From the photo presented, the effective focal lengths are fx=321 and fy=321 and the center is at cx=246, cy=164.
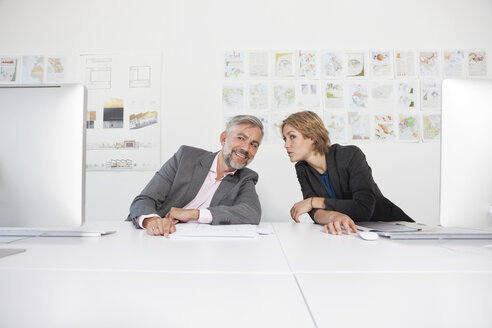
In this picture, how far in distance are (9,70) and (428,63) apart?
347 cm

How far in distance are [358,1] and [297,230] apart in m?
2.25

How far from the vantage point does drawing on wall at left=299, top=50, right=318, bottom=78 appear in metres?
2.59

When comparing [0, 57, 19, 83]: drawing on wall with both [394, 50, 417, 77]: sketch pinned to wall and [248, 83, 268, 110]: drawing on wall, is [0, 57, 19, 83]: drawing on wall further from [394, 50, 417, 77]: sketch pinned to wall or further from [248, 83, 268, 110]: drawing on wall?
[394, 50, 417, 77]: sketch pinned to wall

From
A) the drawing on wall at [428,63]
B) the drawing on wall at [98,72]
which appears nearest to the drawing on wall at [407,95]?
the drawing on wall at [428,63]

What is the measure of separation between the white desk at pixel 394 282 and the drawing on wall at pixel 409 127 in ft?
6.01

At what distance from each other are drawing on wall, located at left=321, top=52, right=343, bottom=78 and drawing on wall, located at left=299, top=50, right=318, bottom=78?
0.06 metres

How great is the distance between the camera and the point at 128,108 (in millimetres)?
2623

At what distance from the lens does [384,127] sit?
8.43 feet

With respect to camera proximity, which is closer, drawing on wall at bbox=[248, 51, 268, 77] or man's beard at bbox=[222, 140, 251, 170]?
man's beard at bbox=[222, 140, 251, 170]

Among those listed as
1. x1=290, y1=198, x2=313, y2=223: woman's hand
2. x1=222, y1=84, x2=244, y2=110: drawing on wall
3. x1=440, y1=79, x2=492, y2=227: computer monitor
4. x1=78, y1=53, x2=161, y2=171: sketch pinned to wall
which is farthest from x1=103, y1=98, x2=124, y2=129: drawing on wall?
x1=440, y1=79, x2=492, y2=227: computer monitor

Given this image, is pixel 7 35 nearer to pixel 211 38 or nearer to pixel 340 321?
pixel 211 38

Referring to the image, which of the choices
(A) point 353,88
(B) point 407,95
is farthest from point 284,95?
(B) point 407,95

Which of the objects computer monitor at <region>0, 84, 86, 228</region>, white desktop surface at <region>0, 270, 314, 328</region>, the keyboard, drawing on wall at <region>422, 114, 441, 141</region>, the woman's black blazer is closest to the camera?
white desktop surface at <region>0, 270, 314, 328</region>

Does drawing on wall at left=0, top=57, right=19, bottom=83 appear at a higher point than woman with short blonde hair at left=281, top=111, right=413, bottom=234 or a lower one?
higher
